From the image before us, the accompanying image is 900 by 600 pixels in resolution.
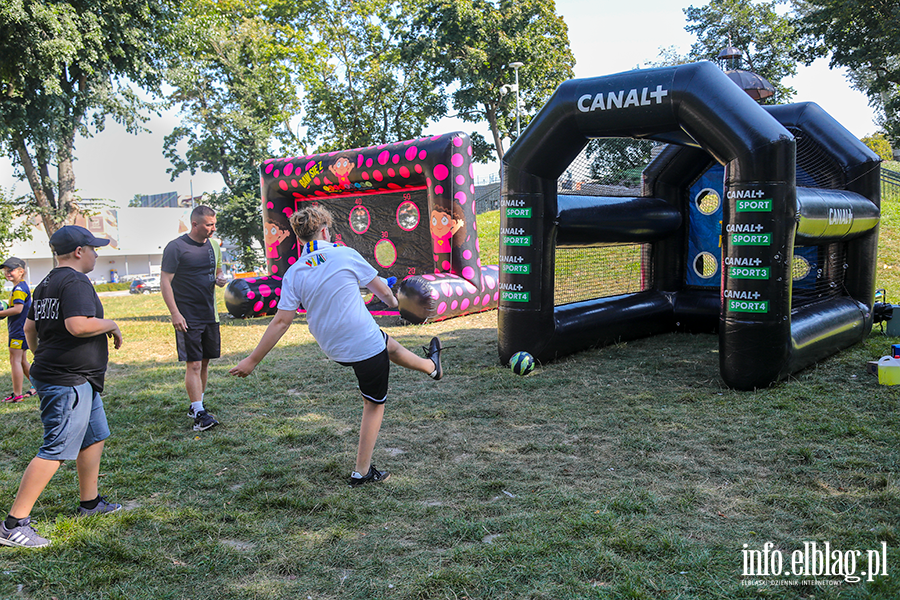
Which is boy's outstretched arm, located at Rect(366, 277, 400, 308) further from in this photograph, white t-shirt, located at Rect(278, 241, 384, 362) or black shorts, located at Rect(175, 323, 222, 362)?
black shorts, located at Rect(175, 323, 222, 362)

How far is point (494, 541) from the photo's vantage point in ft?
A: 9.50

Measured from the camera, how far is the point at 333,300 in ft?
11.4

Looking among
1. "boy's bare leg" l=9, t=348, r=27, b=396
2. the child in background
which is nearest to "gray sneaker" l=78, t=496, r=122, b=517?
the child in background

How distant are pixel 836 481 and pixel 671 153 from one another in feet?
19.1

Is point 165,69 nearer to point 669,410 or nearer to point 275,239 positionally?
point 275,239

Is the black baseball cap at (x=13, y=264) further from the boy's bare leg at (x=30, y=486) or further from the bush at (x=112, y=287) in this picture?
the bush at (x=112, y=287)

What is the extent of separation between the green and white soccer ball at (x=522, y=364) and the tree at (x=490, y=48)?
71.8ft

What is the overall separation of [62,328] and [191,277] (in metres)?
1.91

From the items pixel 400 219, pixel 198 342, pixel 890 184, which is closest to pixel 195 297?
pixel 198 342

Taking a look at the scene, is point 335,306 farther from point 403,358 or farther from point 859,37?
point 859,37

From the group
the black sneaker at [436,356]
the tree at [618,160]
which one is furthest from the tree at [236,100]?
the black sneaker at [436,356]

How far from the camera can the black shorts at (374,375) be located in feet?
11.5

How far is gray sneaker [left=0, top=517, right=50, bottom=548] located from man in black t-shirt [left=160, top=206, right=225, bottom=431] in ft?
6.29

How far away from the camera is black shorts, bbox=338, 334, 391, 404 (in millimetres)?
3512
